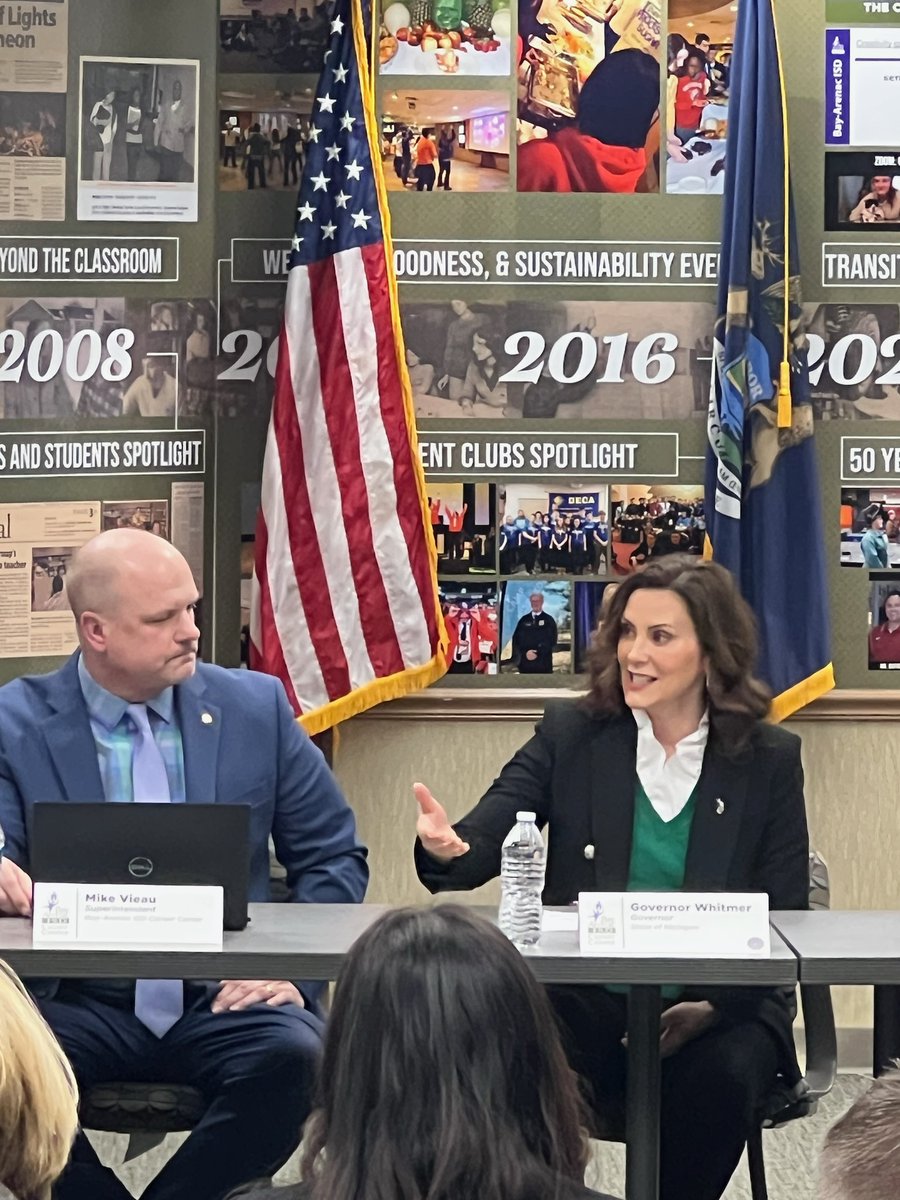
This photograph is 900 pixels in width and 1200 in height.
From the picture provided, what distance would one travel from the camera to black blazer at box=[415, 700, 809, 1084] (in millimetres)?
3389

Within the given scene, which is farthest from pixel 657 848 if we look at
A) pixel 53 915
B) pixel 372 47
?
pixel 372 47

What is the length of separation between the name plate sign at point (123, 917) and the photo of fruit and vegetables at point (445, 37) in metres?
2.82

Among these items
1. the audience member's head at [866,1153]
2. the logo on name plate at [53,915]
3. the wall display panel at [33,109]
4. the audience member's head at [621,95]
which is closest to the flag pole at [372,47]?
the audience member's head at [621,95]

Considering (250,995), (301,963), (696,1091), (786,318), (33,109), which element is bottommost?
(696,1091)

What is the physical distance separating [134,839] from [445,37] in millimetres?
2867

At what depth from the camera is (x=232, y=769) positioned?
3.45 metres

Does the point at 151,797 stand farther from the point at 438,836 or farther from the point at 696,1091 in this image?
the point at 696,1091

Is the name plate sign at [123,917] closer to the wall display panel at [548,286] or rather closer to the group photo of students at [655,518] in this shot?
the wall display panel at [548,286]

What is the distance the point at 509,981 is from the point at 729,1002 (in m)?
1.60

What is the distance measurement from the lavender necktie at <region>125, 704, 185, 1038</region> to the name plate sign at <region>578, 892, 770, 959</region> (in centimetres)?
87

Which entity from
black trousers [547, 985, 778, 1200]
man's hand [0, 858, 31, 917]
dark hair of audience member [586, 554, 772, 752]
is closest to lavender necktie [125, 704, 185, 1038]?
man's hand [0, 858, 31, 917]

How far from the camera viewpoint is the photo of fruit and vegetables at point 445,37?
489 centimetres

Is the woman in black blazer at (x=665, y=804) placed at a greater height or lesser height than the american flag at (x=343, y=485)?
lesser

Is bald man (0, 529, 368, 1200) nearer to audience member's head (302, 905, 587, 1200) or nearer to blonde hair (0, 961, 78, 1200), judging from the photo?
audience member's head (302, 905, 587, 1200)
